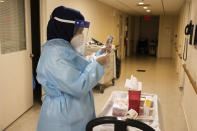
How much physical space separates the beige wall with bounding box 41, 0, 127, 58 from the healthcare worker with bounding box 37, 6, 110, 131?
7.27ft

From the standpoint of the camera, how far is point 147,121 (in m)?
1.43

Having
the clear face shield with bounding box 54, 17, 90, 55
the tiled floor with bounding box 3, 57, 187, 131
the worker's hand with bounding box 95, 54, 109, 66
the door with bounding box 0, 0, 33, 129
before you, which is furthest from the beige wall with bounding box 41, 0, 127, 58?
the worker's hand with bounding box 95, 54, 109, 66

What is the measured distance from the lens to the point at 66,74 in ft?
3.90

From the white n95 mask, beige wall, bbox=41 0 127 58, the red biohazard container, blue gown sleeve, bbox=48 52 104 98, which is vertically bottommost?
the red biohazard container

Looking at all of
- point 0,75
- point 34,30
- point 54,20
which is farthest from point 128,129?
point 34,30

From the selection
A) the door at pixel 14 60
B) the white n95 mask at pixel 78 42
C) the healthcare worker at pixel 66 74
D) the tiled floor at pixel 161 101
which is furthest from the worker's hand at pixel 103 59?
the door at pixel 14 60

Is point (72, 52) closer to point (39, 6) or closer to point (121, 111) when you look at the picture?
point (121, 111)

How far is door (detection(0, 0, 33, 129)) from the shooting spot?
9.05 ft

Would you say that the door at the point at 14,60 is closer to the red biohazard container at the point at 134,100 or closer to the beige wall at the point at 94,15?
the beige wall at the point at 94,15

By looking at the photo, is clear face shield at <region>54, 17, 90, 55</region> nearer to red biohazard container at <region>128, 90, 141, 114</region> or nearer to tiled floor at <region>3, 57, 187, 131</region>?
red biohazard container at <region>128, 90, 141, 114</region>

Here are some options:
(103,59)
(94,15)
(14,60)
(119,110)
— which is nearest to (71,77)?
(103,59)

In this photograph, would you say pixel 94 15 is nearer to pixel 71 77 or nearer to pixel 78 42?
pixel 78 42

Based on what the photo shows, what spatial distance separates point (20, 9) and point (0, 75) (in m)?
1.12

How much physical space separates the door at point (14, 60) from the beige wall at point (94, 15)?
27 centimetres
